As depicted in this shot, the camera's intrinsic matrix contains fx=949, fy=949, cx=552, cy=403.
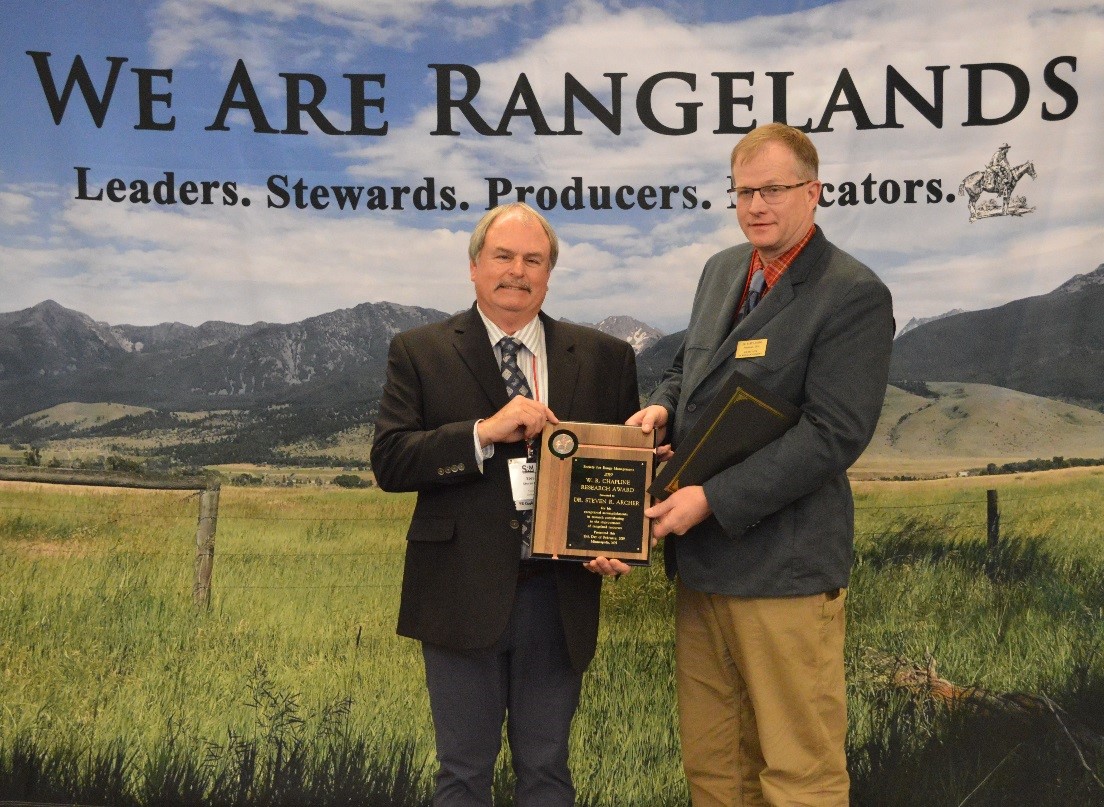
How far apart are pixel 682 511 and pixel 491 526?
365 mm

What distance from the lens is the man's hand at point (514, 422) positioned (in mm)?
1729

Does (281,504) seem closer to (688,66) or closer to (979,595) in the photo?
(688,66)

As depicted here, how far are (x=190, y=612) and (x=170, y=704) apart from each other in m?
0.30

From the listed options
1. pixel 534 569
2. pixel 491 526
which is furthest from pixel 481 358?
pixel 534 569

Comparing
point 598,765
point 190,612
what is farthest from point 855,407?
point 190,612

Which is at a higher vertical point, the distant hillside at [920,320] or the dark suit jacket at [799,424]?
the distant hillside at [920,320]

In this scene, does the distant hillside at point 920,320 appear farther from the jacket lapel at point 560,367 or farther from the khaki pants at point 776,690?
the jacket lapel at point 560,367

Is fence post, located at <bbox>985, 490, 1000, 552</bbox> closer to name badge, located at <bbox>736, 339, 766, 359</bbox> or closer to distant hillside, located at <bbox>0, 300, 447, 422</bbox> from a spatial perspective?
name badge, located at <bbox>736, 339, 766, 359</bbox>

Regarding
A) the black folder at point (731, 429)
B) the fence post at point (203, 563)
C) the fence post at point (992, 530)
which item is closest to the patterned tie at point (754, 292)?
the black folder at point (731, 429)

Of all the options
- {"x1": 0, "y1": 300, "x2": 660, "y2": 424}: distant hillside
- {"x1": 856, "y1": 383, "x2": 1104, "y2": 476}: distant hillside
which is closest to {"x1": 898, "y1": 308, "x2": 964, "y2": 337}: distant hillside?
{"x1": 856, "y1": 383, "x2": 1104, "y2": 476}: distant hillside

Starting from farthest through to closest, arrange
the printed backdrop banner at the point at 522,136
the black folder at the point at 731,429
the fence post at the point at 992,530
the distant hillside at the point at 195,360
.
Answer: the distant hillside at the point at 195,360 < the fence post at the point at 992,530 < the printed backdrop banner at the point at 522,136 < the black folder at the point at 731,429

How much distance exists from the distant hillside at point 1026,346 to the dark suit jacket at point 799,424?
4.84 feet

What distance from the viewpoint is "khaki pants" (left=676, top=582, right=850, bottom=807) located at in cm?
181

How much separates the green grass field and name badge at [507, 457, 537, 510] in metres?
1.25
